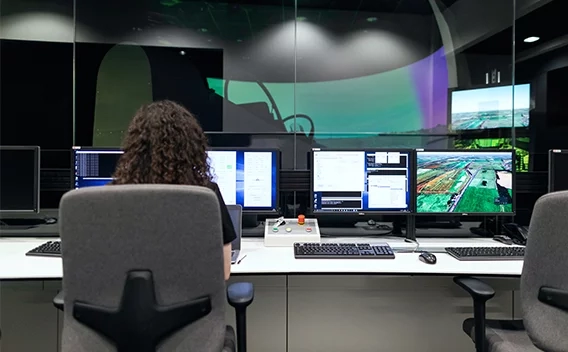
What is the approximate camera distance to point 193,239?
91 centimetres

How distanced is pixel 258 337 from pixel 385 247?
838 millimetres

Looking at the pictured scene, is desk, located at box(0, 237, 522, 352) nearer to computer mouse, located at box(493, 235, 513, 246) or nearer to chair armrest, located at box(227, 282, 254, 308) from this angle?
computer mouse, located at box(493, 235, 513, 246)

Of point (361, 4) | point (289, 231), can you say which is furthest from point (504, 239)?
point (361, 4)

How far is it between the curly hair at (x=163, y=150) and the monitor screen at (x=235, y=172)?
64 cm

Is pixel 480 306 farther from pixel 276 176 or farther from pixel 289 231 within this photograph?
pixel 276 176

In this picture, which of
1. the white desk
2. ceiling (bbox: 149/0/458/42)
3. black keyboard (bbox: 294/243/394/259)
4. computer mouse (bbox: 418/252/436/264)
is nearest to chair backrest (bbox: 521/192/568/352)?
the white desk

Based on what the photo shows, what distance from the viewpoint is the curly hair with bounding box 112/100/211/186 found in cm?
114

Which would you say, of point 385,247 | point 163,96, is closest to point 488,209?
point 385,247

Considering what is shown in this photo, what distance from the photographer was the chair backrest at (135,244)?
87cm

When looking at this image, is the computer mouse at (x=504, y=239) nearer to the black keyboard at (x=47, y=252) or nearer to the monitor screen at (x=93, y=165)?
the monitor screen at (x=93, y=165)

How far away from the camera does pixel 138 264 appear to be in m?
0.90

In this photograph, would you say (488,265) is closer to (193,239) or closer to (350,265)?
(350,265)

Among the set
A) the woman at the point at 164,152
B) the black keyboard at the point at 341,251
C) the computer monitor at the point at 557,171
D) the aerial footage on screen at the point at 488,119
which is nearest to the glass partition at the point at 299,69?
the aerial footage on screen at the point at 488,119

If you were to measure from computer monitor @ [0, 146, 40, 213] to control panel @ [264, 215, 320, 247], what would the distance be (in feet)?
4.21
